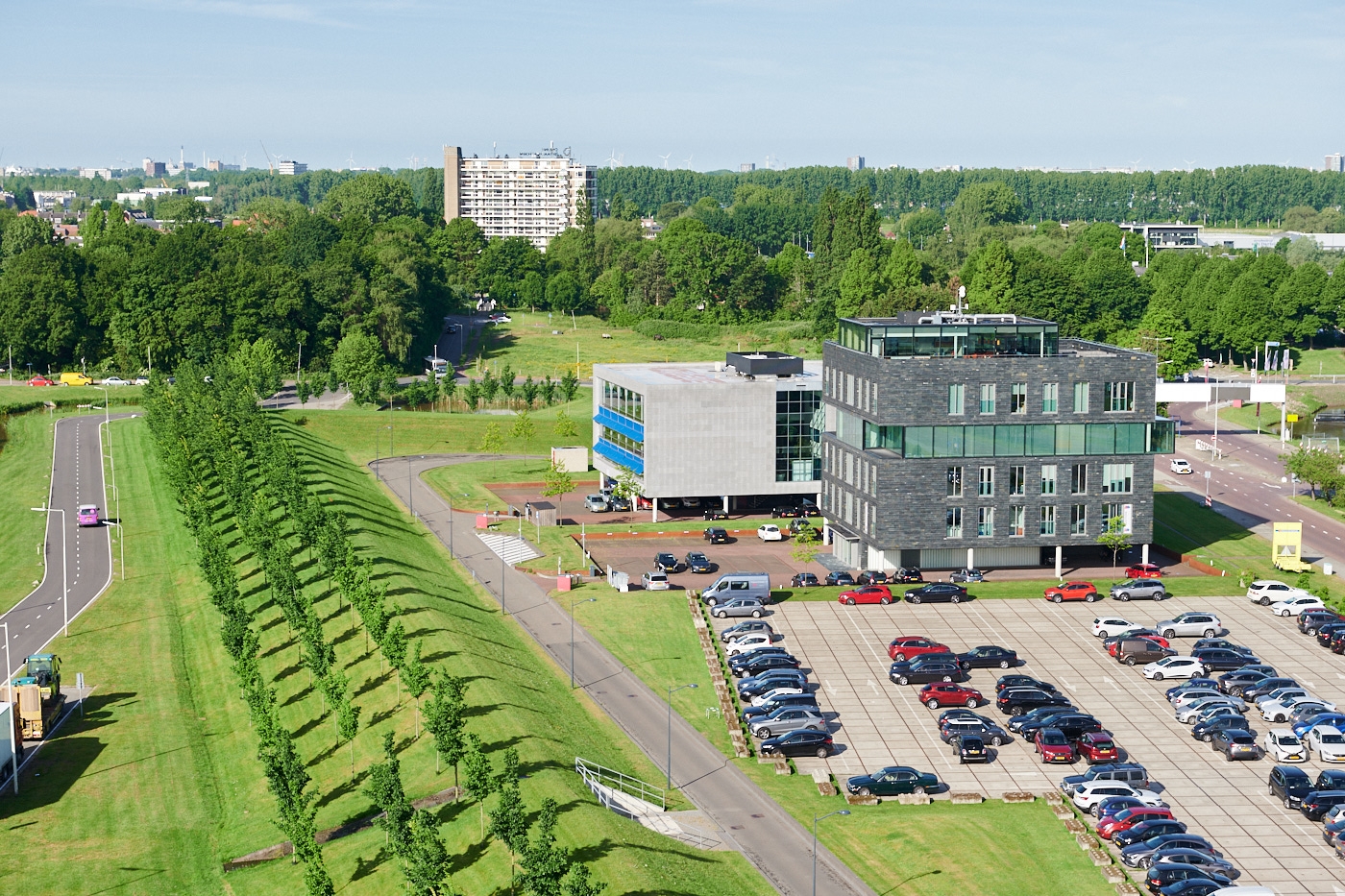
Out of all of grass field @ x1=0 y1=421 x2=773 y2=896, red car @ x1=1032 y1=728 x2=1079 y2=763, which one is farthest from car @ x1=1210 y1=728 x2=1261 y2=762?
Answer: grass field @ x1=0 y1=421 x2=773 y2=896

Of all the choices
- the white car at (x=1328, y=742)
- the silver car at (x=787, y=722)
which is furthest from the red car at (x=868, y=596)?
the white car at (x=1328, y=742)

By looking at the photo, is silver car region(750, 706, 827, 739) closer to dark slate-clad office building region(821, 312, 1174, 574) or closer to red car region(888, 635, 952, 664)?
red car region(888, 635, 952, 664)

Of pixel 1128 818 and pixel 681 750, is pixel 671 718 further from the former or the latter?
pixel 1128 818

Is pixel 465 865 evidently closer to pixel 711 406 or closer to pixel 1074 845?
pixel 1074 845

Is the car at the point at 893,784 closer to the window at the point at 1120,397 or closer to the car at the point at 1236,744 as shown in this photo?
the car at the point at 1236,744

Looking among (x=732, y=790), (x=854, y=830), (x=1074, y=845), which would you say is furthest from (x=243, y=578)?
(x=1074, y=845)

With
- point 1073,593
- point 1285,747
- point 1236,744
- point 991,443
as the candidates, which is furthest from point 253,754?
point 991,443
